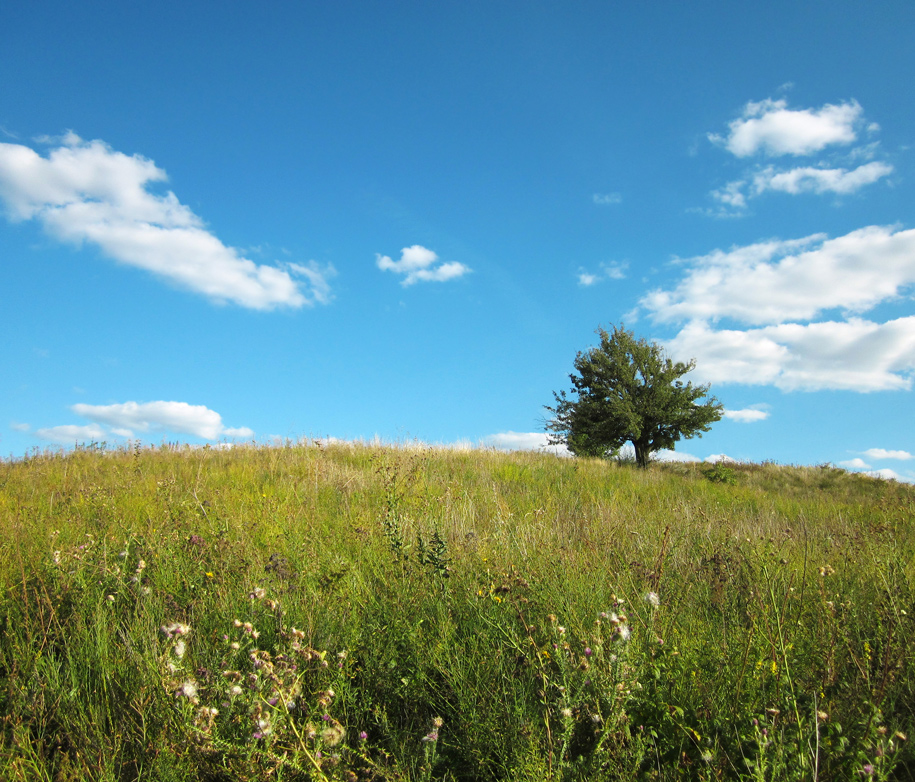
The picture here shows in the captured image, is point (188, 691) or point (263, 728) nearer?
point (263, 728)

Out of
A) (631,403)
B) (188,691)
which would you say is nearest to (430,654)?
(188,691)

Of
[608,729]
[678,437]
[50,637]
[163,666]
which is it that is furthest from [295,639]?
[678,437]

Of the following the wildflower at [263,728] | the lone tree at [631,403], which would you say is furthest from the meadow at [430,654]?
the lone tree at [631,403]

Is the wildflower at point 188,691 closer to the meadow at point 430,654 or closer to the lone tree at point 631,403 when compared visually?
the meadow at point 430,654

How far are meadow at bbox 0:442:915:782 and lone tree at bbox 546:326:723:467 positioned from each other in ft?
73.4

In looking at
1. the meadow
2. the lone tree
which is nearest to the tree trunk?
the lone tree

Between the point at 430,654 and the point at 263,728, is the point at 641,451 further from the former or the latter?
the point at 263,728

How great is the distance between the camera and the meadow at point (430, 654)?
2176 millimetres

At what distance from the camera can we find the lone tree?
27547 mm

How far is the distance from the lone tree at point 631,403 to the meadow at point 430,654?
2236cm

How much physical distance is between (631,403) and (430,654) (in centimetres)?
2599

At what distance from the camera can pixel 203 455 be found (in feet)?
37.4

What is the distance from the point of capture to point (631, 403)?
89.0ft

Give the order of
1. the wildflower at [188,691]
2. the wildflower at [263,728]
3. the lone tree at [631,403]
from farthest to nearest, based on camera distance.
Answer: the lone tree at [631,403] < the wildflower at [188,691] < the wildflower at [263,728]
